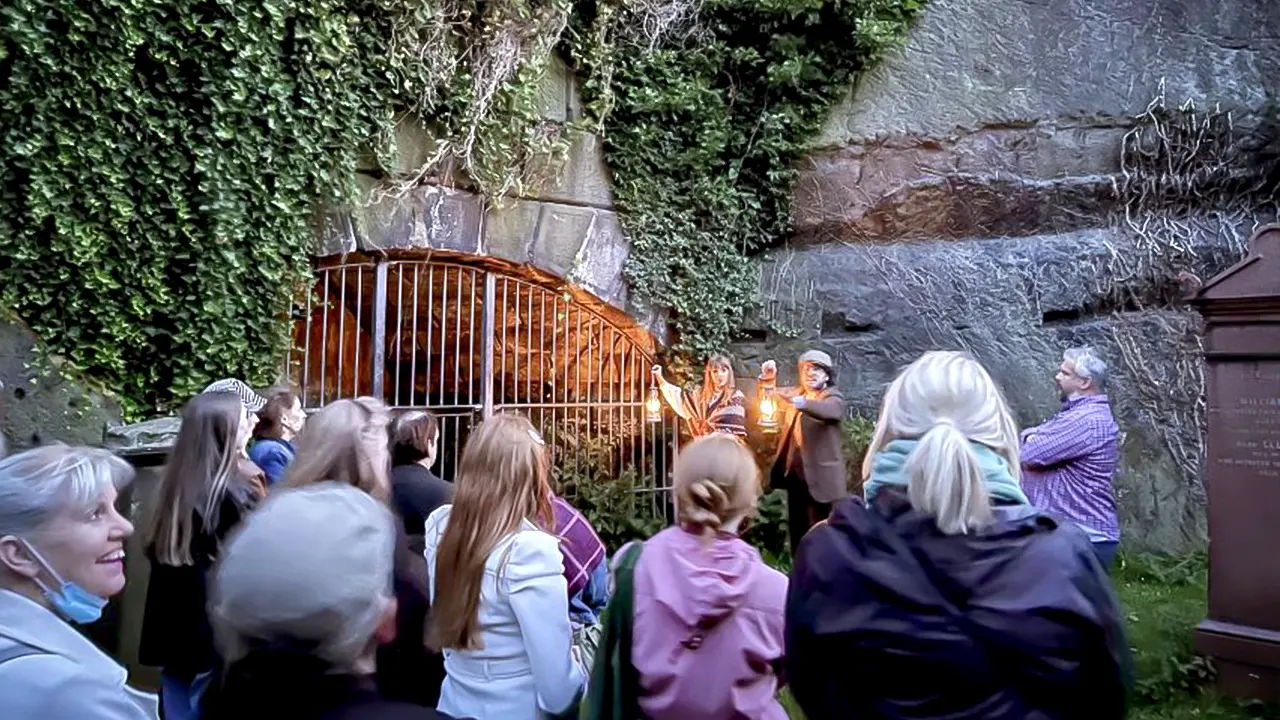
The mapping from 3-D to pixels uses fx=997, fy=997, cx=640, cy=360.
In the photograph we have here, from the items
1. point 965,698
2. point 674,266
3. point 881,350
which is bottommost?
point 965,698

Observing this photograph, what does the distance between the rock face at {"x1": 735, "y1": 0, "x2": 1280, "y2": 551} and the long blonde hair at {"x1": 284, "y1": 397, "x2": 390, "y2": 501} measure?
21.6ft

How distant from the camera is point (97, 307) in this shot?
19.9ft

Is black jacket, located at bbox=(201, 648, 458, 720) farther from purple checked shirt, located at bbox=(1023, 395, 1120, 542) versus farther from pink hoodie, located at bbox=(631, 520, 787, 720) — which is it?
purple checked shirt, located at bbox=(1023, 395, 1120, 542)

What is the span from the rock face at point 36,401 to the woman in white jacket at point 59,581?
4.05 meters

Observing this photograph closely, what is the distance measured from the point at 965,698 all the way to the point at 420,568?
1714mm

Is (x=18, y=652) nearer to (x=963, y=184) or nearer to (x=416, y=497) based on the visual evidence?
(x=416, y=497)

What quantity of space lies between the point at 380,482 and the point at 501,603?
72 cm

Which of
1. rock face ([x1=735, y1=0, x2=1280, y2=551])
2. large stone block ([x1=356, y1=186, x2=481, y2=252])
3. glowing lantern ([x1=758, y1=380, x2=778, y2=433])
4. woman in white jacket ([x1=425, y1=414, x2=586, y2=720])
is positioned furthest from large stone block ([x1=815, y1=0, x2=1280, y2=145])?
woman in white jacket ([x1=425, y1=414, x2=586, y2=720])

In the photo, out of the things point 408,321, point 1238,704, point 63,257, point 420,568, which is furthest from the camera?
point 408,321

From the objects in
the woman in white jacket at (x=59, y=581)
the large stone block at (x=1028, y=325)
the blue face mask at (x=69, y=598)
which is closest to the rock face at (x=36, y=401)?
the woman in white jacket at (x=59, y=581)

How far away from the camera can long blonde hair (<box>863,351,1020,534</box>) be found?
191 cm

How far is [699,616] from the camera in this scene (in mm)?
2365

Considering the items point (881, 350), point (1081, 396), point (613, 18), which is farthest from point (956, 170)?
point (1081, 396)

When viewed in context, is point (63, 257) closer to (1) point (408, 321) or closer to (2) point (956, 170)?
(1) point (408, 321)
